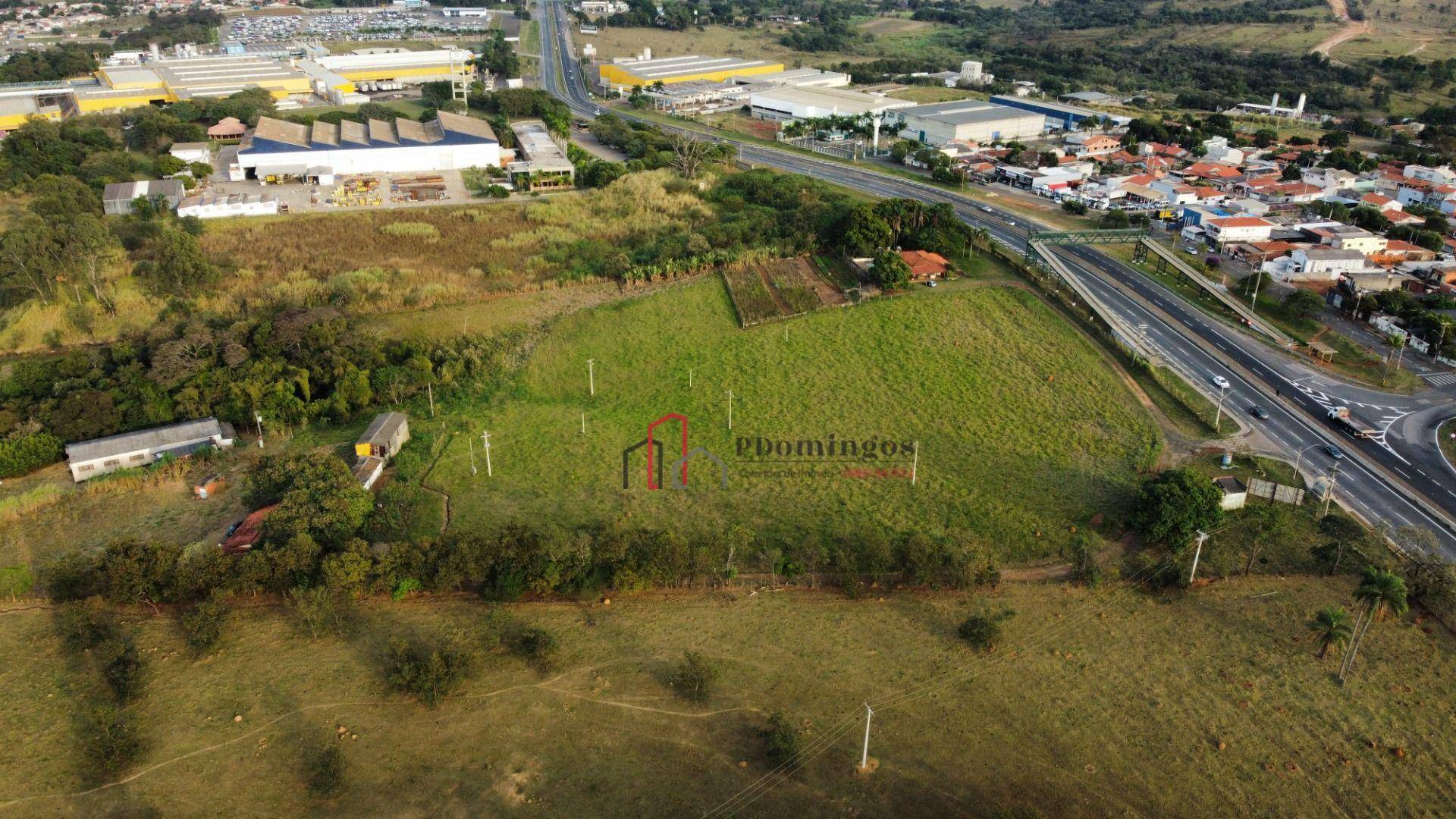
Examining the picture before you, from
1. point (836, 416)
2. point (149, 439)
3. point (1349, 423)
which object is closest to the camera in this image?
point (149, 439)

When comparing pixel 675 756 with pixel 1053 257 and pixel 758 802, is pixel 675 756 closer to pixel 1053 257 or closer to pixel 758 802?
pixel 758 802

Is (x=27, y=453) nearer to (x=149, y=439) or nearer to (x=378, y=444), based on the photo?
Answer: (x=149, y=439)

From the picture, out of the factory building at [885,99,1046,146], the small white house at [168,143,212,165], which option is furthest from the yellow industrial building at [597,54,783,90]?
the small white house at [168,143,212,165]

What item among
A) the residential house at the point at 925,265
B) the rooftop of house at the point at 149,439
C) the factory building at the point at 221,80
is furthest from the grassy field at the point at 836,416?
the factory building at the point at 221,80

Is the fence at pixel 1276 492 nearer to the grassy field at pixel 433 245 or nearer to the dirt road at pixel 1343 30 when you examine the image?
the grassy field at pixel 433 245

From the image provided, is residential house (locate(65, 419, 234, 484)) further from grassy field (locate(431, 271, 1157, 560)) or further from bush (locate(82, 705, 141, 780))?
bush (locate(82, 705, 141, 780))

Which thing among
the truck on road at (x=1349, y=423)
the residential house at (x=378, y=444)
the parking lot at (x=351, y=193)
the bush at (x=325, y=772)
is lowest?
the bush at (x=325, y=772)

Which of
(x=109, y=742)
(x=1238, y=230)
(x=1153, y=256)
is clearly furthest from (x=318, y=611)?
(x=1238, y=230)
